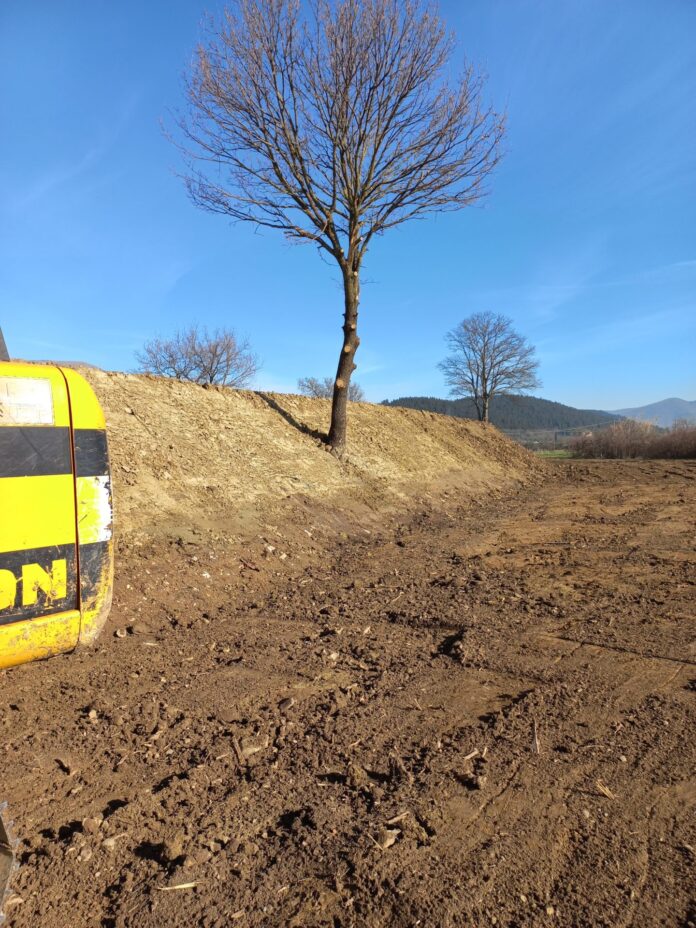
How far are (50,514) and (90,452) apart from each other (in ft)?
0.96

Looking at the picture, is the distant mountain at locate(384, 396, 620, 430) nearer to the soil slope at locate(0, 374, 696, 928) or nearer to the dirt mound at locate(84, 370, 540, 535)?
the dirt mound at locate(84, 370, 540, 535)

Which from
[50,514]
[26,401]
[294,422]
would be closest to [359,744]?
[50,514]

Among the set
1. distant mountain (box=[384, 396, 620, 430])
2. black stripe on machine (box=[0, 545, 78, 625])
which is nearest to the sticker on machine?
black stripe on machine (box=[0, 545, 78, 625])

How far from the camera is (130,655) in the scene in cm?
375

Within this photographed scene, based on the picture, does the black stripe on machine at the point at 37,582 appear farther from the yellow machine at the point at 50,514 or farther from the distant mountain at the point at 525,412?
the distant mountain at the point at 525,412

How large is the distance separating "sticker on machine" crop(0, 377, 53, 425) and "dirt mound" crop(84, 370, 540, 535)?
13.3ft

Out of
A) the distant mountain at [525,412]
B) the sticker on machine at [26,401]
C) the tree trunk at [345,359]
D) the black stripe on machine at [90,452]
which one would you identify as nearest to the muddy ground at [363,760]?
the black stripe on machine at [90,452]

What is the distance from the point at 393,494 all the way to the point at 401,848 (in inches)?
360

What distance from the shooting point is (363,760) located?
2.45 meters

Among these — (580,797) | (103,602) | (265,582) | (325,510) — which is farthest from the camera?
(325,510)

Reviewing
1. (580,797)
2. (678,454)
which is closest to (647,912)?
(580,797)

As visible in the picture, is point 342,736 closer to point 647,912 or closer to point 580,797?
point 580,797

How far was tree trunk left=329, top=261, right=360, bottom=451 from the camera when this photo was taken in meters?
11.8

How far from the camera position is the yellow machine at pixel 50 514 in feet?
6.45
